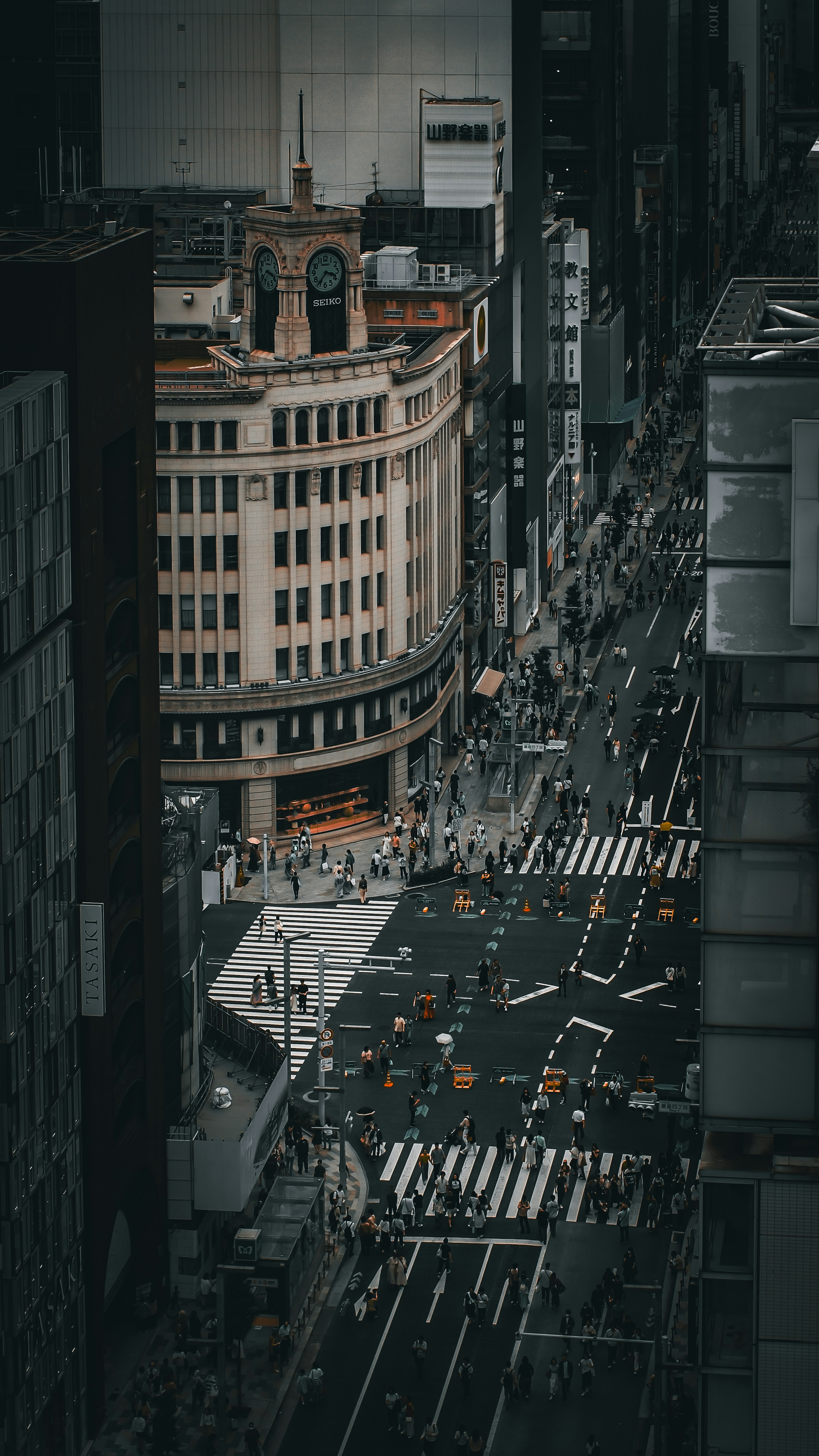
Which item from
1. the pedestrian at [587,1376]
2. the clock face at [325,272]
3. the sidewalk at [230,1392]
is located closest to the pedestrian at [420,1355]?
the sidewalk at [230,1392]

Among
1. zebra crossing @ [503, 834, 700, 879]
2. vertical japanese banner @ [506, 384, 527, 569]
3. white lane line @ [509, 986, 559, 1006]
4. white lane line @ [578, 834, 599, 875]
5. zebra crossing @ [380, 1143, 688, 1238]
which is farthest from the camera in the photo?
vertical japanese banner @ [506, 384, 527, 569]

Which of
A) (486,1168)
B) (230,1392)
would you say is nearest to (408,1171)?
(486,1168)

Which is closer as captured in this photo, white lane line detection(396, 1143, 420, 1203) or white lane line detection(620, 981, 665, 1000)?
white lane line detection(396, 1143, 420, 1203)

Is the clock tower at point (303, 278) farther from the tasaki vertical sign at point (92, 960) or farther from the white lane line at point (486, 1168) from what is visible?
the tasaki vertical sign at point (92, 960)

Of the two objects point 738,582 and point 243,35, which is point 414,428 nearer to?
point 243,35

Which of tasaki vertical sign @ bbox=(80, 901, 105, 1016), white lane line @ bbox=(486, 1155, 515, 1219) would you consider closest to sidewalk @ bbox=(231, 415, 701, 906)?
white lane line @ bbox=(486, 1155, 515, 1219)

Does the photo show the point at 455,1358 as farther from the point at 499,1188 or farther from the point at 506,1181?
the point at 506,1181

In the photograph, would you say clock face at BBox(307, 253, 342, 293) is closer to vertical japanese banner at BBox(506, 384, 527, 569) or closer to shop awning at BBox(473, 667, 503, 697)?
shop awning at BBox(473, 667, 503, 697)
